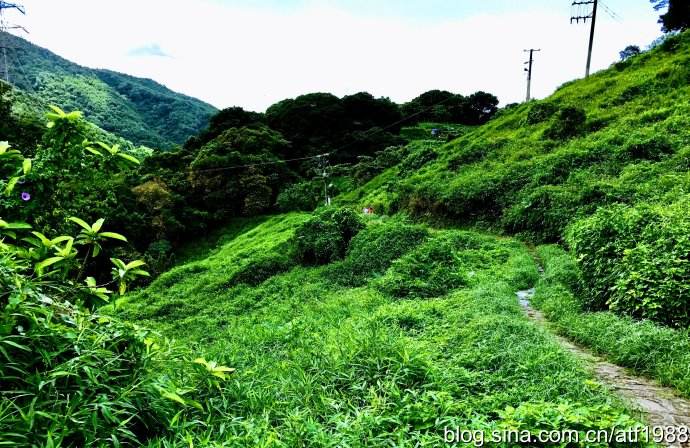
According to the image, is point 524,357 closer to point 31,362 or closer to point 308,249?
point 31,362

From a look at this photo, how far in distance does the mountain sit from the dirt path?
55.5 m

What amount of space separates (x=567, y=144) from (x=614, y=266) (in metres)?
12.4

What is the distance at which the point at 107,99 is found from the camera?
202 feet

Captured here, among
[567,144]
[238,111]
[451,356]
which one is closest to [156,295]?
[451,356]

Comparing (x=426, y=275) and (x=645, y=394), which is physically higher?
(x=645, y=394)

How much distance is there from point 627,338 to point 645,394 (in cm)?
96

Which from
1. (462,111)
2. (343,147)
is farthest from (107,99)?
(462,111)

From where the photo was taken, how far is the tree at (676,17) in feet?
91.0

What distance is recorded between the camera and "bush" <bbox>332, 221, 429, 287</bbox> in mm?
11273

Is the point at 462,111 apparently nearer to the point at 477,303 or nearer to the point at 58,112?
the point at 477,303

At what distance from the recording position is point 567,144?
649 inches

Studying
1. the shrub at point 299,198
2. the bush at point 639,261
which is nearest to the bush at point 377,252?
the bush at point 639,261

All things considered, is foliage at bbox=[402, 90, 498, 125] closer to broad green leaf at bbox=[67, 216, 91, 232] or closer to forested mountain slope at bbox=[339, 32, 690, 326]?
forested mountain slope at bbox=[339, 32, 690, 326]

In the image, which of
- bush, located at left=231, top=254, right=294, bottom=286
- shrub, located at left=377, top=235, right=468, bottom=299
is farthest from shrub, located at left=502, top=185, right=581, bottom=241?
bush, located at left=231, top=254, right=294, bottom=286
